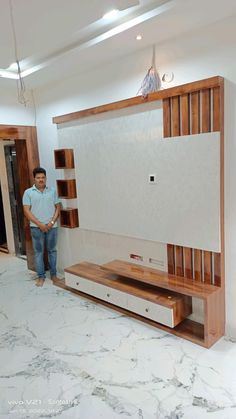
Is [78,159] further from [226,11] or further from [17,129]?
[226,11]

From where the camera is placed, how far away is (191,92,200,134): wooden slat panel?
265 centimetres

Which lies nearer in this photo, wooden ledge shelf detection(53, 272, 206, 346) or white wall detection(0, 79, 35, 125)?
wooden ledge shelf detection(53, 272, 206, 346)

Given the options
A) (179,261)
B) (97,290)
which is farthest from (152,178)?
(97,290)

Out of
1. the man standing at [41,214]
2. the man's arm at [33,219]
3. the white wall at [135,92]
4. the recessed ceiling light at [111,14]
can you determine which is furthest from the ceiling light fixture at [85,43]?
the man's arm at [33,219]

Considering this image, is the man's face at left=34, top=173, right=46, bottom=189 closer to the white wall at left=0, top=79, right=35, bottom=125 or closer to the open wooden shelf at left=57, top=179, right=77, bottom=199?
the open wooden shelf at left=57, top=179, right=77, bottom=199

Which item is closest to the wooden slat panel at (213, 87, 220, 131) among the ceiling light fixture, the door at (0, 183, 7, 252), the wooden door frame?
the ceiling light fixture

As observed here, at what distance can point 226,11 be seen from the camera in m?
2.33

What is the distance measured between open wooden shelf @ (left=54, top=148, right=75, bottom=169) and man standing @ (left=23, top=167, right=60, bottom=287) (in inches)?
10.8

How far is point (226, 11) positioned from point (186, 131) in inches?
35.9

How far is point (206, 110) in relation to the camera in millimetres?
2598

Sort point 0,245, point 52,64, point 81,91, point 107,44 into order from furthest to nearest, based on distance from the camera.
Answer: point 0,245, point 81,91, point 52,64, point 107,44

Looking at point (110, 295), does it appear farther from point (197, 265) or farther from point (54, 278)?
point (54, 278)

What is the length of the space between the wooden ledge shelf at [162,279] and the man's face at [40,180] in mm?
1414

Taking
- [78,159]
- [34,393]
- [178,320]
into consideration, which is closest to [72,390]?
[34,393]
